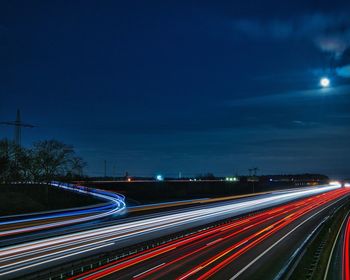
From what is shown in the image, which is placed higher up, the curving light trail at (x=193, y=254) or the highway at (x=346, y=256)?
the curving light trail at (x=193, y=254)

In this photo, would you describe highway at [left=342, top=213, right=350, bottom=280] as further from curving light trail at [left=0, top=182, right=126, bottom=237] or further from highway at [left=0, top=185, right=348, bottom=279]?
curving light trail at [left=0, top=182, right=126, bottom=237]

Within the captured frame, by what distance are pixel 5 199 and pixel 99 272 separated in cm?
4664

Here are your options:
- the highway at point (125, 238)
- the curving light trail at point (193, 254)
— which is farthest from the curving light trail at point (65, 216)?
the curving light trail at point (193, 254)

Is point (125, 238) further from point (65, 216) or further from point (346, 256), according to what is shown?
point (346, 256)

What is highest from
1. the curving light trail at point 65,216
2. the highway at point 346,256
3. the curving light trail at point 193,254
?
the curving light trail at point 65,216

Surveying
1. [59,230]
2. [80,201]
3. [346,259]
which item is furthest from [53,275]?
[80,201]

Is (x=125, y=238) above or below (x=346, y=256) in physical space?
above

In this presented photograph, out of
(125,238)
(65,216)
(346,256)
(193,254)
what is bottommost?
(346,256)

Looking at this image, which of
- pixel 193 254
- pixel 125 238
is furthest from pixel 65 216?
pixel 193 254

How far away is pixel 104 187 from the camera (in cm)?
13325

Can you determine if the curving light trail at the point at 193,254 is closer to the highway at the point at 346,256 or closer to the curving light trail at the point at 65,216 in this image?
the highway at the point at 346,256

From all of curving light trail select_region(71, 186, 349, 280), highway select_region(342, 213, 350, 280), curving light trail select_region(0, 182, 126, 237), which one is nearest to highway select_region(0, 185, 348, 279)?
curving light trail select_region(71, 186, 349, 280)

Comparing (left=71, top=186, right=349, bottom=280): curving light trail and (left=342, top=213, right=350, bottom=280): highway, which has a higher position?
(left=71, top=186, right=349, bottom=280): curving light trail

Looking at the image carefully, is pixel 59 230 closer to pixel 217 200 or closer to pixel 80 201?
pixel 80 201
